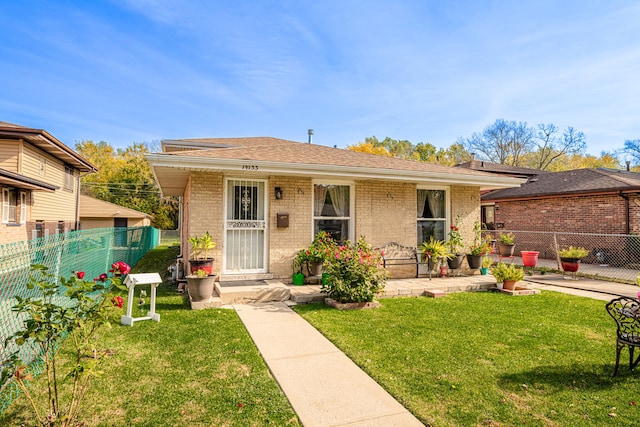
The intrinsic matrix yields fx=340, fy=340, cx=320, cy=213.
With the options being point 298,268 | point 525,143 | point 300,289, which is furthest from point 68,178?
point 525,143

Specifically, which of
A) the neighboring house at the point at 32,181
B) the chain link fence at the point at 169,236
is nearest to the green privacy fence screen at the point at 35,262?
the neighboring house at the point at 32,181

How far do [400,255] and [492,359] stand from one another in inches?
197

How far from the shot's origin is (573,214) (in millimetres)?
14141

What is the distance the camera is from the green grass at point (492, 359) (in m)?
2.90

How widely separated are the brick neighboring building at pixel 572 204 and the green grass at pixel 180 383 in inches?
568

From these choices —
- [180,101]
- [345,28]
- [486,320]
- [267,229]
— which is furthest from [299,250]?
[180,101]

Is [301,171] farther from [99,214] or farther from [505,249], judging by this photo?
[99,214]

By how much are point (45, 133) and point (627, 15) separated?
1855 centimetres

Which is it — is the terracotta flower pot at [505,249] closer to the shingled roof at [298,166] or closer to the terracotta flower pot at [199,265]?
the shingled roof at [298,166]

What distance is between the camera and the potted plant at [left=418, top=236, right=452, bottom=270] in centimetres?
883

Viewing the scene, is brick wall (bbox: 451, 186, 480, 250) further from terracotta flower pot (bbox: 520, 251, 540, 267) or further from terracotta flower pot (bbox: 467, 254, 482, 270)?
terracotta flower pot (bbox: 520, 251, 540, 267)

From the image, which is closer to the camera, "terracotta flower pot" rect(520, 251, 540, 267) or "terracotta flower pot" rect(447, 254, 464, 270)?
"terracotta flower pot" rect(447, 254, 464, 270)

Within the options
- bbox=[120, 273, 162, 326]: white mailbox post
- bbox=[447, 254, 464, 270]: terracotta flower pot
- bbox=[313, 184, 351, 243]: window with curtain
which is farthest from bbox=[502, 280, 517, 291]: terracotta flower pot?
bbox=[120, 273, 162, 326]: white mailbox post

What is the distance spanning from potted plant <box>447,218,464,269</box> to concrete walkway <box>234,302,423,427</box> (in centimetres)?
550
